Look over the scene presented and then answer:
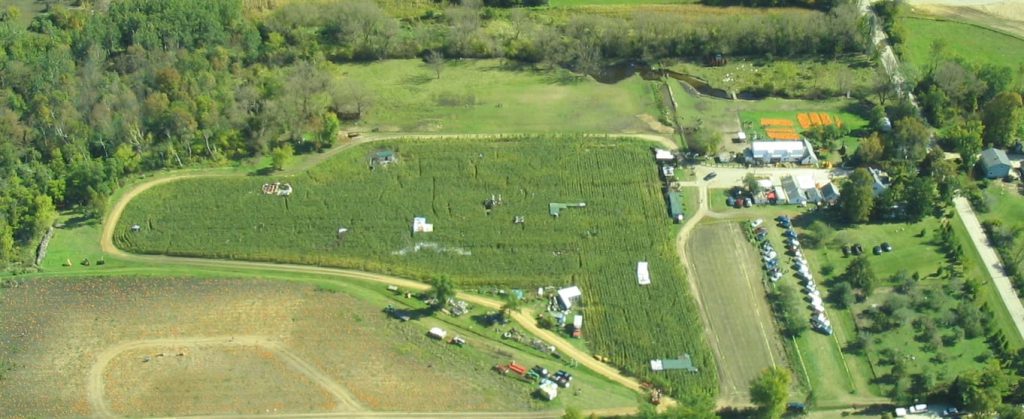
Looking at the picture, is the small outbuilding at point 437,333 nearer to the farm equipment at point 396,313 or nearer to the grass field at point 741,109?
the farm equipment at point 396,313

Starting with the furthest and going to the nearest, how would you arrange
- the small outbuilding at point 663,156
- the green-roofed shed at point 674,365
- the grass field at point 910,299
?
the small outbuilding at point 663,156 → the grass field at point 910,299 → the green-roofed shed at point 674,365

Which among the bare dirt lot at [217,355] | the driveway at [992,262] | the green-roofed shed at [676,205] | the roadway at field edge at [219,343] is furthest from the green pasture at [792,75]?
the roadway at field edge at [219,343]

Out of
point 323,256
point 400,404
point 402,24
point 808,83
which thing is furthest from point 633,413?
point 402,24

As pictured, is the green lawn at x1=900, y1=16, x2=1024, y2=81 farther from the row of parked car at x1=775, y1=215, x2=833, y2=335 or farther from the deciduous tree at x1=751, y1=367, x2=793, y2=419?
the deciduous tree at x1=751, y1=367, x2=793, y2=419

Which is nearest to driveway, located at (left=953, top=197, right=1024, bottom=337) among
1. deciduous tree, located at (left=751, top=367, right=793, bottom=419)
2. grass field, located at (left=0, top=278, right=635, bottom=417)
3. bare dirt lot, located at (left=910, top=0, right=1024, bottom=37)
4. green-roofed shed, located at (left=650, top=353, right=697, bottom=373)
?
deciduous tree, located at (left=751, top=367, right=793, bottom=419)

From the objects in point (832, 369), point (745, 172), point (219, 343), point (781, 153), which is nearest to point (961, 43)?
point (781, 153)

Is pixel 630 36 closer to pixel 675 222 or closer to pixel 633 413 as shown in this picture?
pixel 675 222
